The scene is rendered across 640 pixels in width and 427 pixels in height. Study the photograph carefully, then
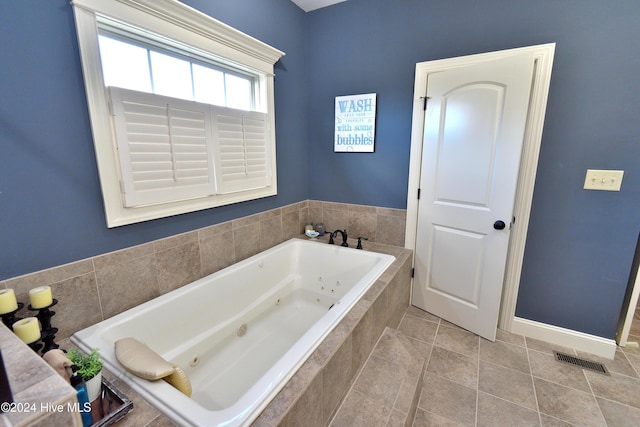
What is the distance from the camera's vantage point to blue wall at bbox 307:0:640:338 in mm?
1726

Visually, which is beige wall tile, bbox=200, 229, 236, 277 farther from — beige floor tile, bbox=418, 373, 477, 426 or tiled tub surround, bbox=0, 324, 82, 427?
beige floor tile, bbox=418, 373, 477, 426

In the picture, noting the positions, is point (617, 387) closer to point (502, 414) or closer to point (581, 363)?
point (581, 363)

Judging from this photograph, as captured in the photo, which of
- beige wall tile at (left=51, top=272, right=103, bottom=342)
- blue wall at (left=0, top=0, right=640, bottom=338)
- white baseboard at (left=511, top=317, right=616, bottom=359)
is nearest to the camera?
blue wall at (left=0, top=0, right=640, bottom=338)

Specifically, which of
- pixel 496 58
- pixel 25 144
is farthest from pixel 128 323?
pixel 496 58

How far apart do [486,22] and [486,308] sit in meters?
2.15

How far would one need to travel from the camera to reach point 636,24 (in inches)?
64.2

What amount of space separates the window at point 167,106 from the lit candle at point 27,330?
537mm

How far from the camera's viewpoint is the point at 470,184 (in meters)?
2.11

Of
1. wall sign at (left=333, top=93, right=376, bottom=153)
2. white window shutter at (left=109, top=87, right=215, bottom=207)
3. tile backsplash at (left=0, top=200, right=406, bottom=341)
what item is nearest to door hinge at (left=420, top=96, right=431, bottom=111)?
wall sign at (left=333, top=93, right=376, bottom=153)

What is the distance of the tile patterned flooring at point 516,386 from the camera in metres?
1.51

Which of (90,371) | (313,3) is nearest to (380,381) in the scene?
(90,371)

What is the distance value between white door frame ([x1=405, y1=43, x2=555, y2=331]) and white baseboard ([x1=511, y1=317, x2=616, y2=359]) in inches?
3.5

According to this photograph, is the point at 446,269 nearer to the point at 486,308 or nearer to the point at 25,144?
the point at 486,308

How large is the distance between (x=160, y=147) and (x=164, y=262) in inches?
27.5
